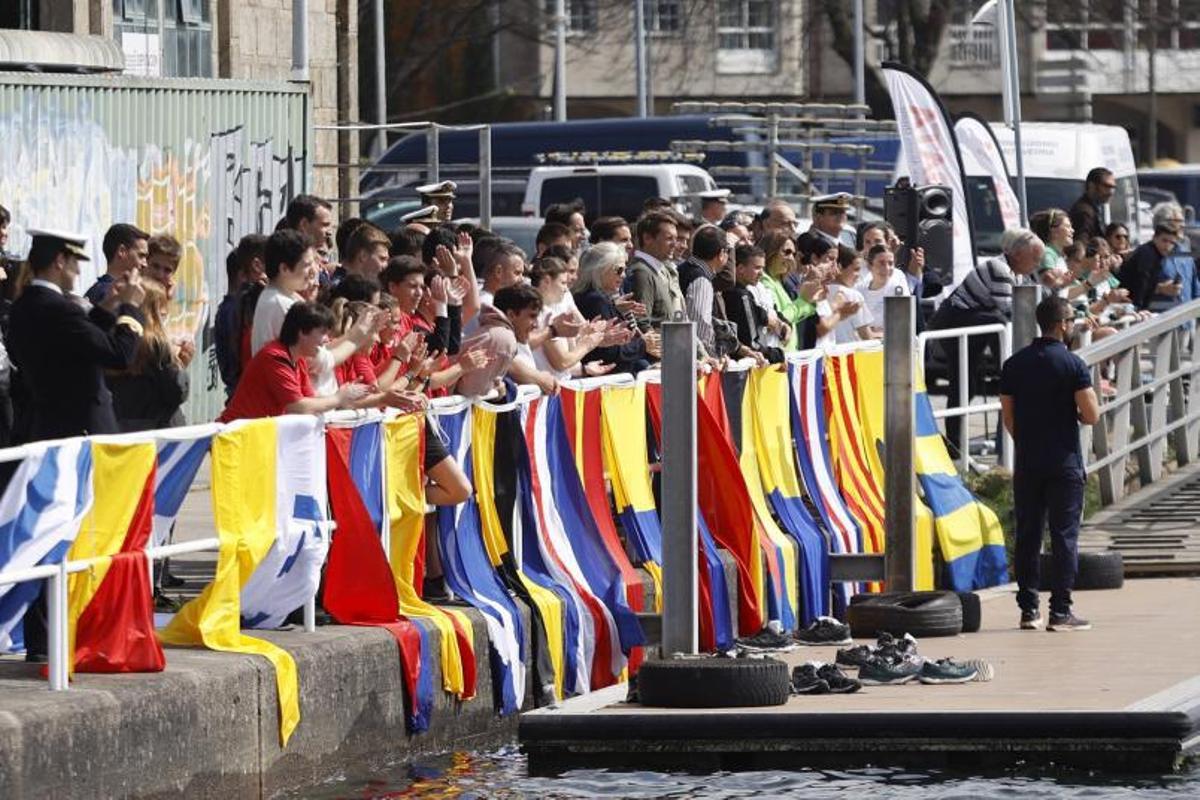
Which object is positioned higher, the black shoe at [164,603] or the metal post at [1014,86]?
the metal post at [1014,86]

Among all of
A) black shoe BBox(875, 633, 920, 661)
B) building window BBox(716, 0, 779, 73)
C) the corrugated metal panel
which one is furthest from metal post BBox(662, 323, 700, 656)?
building window BBox(716, 0, 779, 73)

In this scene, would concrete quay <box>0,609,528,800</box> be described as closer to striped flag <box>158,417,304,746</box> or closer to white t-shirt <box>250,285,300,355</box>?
striped flag <box>158,417,304,746</box>

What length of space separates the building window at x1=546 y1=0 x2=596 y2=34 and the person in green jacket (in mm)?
50139

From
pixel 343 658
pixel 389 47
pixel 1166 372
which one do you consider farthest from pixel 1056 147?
pixel 389 47

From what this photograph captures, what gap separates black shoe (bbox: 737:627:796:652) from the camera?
13.0m

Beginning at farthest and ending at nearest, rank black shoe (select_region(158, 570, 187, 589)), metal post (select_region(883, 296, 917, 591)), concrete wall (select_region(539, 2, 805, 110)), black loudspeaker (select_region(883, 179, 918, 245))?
concrete wall (select_region(539, 2, 805, 110)) → black loudspeaker (select_region(883, 179, 918, 245)) → metal post (select_region(883, 296, 917, 591)) → black shoe (select_region(158, 570, 187, 589))

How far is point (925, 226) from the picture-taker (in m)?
18.8

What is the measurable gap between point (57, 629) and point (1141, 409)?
11955 millimetres

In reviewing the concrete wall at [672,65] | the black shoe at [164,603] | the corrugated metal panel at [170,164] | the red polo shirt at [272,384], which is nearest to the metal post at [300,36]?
the corrugated metal panel at [170,164]

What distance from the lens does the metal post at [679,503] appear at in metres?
11.8

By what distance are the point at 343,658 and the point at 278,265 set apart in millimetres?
1874

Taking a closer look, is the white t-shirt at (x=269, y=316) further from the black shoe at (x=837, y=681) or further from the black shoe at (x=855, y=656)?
the black shoe at (x=855, y=656)

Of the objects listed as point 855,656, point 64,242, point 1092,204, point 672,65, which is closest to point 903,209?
point 1092,204

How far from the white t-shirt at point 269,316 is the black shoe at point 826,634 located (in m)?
2.98
